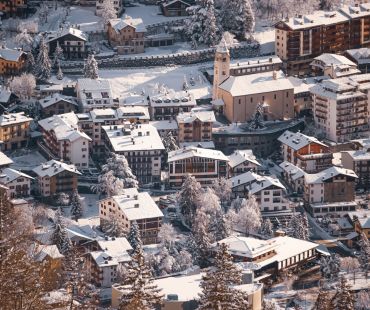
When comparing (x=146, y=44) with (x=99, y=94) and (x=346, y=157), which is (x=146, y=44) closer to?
(x=99, y=94)

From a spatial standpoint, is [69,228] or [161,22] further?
[161,22]

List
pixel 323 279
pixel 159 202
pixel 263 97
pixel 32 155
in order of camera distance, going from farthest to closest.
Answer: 1. pixel 263 97
2. pixel 32 155
3. pixel 159 202
4. pixel 323 279

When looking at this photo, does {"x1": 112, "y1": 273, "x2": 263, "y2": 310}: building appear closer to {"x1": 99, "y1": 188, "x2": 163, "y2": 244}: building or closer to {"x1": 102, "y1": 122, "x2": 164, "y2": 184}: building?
{"x1": 99, "y1": 188, "x2": 163, "y2": 244}: building

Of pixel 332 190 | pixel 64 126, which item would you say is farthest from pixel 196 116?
pixel 332 190

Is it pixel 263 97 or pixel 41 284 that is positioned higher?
pixel 41 284

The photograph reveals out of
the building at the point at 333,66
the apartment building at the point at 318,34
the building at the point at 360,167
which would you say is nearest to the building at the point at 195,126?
the building at the point at 360,167

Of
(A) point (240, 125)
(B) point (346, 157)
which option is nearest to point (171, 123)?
(A) point (240, 125)
